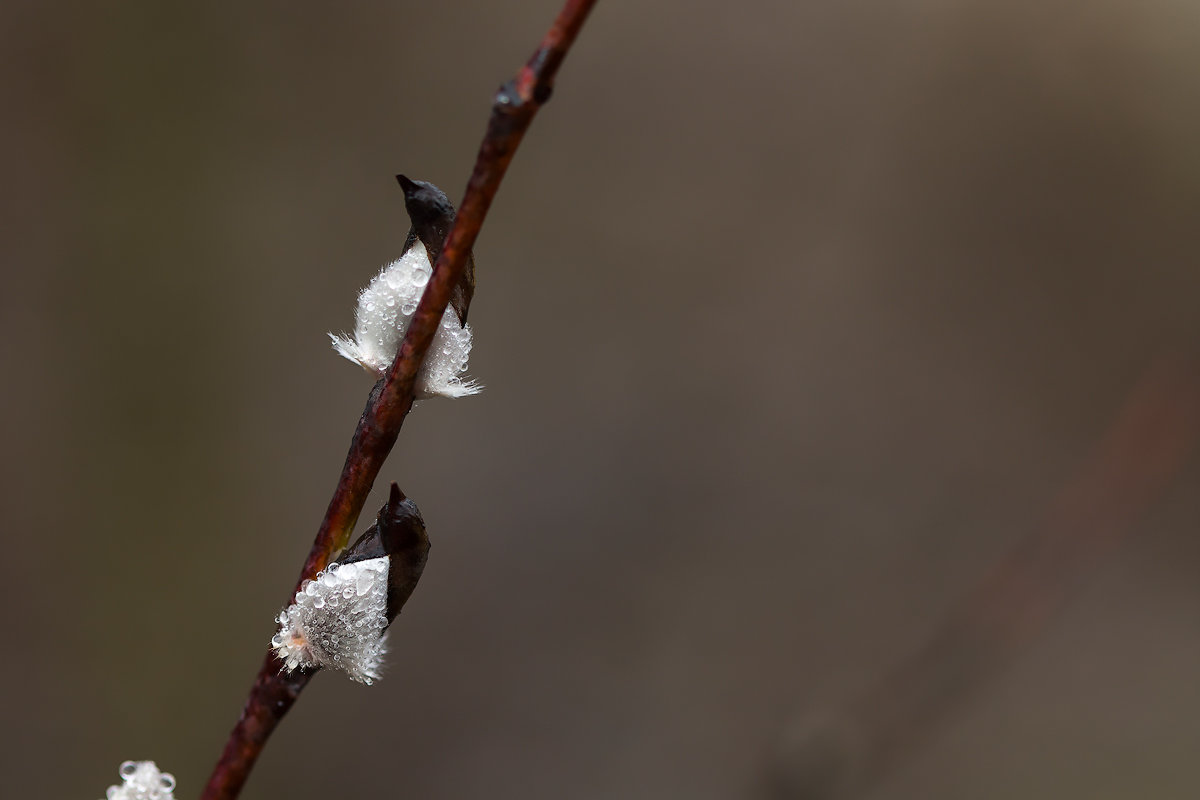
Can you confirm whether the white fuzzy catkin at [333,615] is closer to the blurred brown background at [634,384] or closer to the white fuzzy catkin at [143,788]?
the white fuzzy catkin at [143,788]

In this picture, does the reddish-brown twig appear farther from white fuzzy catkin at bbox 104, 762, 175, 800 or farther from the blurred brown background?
the blurred brown background

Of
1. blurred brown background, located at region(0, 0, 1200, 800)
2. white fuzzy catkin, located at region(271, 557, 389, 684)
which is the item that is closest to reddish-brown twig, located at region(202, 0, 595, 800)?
white fuzzy catkin, located at region(271, 557, 389, 684)

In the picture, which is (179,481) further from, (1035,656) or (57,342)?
(1035,656)

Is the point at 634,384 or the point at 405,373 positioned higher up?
the point at 634,384

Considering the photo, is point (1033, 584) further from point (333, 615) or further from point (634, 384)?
point (634, 384)

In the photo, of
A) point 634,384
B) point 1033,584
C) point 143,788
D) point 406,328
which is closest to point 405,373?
point 406,328

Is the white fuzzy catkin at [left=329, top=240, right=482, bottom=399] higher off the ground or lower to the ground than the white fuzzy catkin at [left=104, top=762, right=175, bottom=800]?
higher

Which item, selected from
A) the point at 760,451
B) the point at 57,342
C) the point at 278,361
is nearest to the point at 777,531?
the point at 760,451
